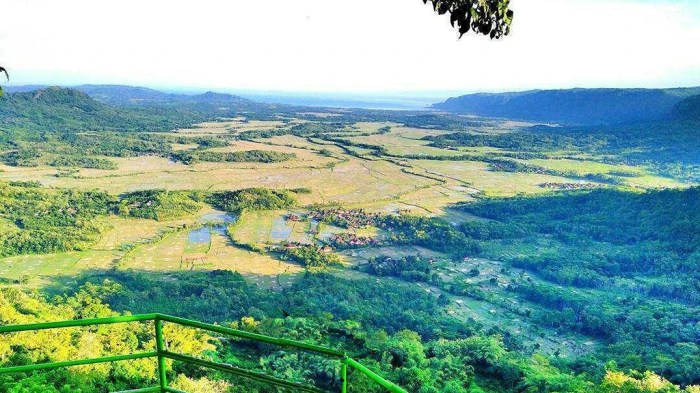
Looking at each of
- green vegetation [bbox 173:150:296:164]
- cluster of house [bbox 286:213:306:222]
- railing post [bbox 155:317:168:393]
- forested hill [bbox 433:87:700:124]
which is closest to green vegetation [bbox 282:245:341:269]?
cluster of house [bbox 286:213:306:222]

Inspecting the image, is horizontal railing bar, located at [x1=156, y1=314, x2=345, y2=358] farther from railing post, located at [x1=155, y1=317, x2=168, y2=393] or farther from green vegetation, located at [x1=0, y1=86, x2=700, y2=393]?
green vegetation, located at [x1=0, y1=86, x2=700, y2=393]

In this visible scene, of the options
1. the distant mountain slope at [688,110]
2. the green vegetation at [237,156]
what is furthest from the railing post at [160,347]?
the distant mountain slope at [688,110]

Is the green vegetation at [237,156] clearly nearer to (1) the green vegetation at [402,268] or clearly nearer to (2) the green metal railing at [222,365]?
(1) the green vegetation at [402,268]

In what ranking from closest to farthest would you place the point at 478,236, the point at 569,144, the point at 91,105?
the point at 478,236
the point at 569,144
the point at 91,105

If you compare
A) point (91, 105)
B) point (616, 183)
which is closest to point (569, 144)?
point (616, 183)

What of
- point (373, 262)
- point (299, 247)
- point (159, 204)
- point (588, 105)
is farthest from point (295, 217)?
point (588, 105)

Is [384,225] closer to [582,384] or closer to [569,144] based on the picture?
[582,384]
